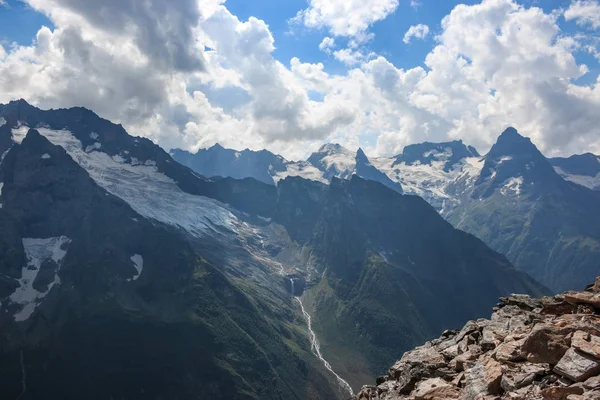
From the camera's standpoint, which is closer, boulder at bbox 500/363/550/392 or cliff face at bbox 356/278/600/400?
cliff face at bbox 356/278/600/400

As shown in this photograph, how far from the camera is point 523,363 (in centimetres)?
3772

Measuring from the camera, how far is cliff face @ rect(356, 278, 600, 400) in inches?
1314

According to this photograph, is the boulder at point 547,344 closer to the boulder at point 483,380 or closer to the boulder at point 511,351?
the boulder at point 511,351

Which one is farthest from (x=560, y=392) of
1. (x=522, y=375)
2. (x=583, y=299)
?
(x=583, y=299)

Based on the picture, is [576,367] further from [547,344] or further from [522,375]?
[547,344]

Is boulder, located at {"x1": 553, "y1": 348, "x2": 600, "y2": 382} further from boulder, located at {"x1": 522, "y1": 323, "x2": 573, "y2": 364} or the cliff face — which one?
boulder, located at {"x1": 522, "y1": 323, "x2": 573, "y2": 364}

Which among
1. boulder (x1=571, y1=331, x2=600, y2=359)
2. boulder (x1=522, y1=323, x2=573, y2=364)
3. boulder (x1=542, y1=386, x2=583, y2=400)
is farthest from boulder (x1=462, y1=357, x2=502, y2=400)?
boulder (x1=571, y1=331, x2=600, y2=359)

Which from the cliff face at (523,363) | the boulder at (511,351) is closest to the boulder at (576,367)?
the cliff face at (523,363)

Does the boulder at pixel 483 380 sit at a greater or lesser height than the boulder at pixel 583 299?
lesser

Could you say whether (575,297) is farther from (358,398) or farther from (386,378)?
(358,398)

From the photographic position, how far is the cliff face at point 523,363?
33.4 meters

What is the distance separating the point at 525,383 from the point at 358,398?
3445cm

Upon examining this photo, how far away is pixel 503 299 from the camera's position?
2773 inches

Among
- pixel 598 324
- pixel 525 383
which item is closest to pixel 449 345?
pixel 598 324
